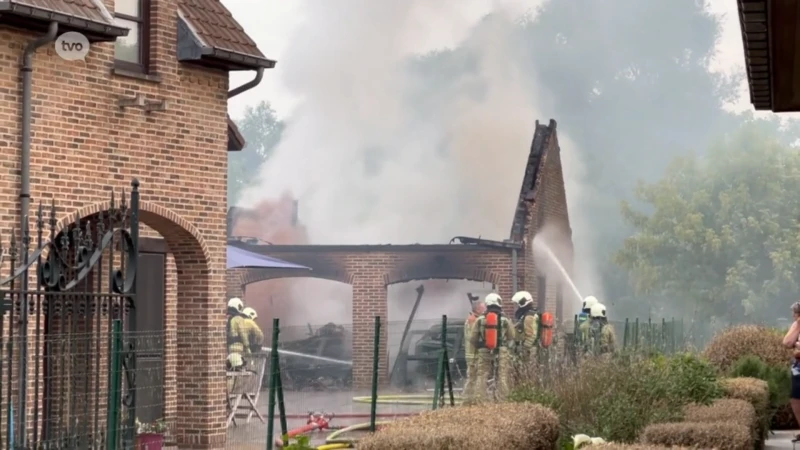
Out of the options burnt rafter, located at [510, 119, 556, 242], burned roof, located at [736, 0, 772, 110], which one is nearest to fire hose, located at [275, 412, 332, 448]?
burned roof, located at [736, 0, 772, 110]

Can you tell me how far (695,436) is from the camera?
33.0 feet

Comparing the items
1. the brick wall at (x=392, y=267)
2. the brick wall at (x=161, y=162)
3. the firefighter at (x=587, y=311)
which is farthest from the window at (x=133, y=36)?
the brick wall at (x=392, y=267)

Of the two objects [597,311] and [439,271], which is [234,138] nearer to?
[597,311]

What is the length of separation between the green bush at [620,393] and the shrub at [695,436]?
1405mm

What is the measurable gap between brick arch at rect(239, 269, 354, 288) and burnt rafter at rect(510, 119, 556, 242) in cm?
389

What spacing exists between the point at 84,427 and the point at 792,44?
209 inches

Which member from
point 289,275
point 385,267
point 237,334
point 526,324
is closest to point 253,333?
point 237,334

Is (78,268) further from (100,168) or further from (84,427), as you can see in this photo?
(100,168)

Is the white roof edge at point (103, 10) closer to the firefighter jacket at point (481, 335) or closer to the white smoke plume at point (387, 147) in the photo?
the firefighter jacket at point (481, 335)

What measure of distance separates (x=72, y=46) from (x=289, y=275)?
18.1 m

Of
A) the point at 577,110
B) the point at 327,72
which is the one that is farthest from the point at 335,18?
the point at 577,110

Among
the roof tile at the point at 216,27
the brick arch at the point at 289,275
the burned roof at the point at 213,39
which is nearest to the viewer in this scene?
the burned roof at the point at 213,39

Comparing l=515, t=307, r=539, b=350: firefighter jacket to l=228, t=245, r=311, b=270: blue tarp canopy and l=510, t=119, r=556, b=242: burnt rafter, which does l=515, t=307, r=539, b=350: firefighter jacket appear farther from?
l=510, t=119, r=556, b=242: burnt rafter

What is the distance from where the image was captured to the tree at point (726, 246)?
4869cm
